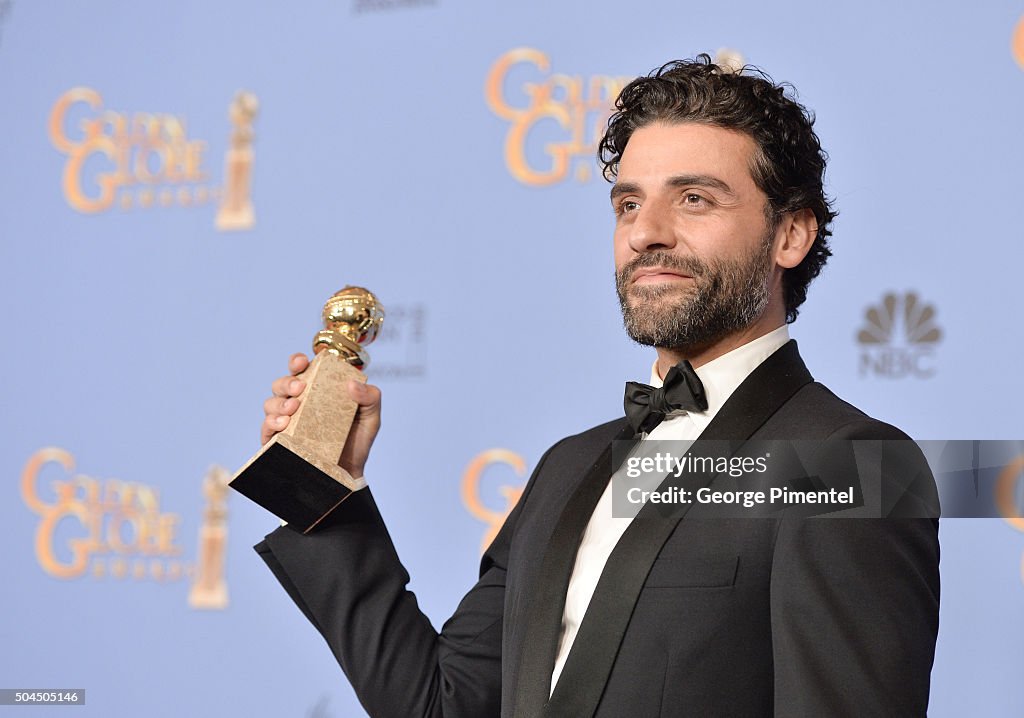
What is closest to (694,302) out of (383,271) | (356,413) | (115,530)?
(356,413)

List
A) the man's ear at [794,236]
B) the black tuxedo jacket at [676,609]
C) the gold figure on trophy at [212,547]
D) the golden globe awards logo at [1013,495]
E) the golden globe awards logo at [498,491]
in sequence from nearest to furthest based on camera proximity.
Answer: the black tuxedo jacket at [676,609] < the man's ear at [794,236] < the golden globe awards logo at [1013,495] < the golden globe awards logo at [498,491] < the gold figure on trophy at [212,547]

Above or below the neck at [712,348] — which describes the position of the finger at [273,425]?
below

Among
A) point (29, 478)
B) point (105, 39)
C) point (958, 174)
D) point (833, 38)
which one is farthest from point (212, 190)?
point (958, 174)

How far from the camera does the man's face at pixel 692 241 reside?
1289 mm

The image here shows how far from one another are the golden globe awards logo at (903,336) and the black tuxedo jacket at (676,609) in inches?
27.6

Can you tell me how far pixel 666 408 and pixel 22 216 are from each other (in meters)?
1.99

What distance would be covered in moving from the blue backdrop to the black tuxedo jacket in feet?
2.49

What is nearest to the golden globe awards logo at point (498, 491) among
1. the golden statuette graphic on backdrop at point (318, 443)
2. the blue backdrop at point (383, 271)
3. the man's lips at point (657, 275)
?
the blue backdrop at point (383, 271)

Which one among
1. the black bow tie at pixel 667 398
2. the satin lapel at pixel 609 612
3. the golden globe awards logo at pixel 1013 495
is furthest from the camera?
the golden globe awards logo at pixel 1013 495

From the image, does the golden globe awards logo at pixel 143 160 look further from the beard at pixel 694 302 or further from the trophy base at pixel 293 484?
the beard at pixel 694 302

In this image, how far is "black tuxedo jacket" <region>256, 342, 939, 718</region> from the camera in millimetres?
1028

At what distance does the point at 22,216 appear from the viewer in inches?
110

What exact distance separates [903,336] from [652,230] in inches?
31.8

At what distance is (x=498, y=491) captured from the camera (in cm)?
225
